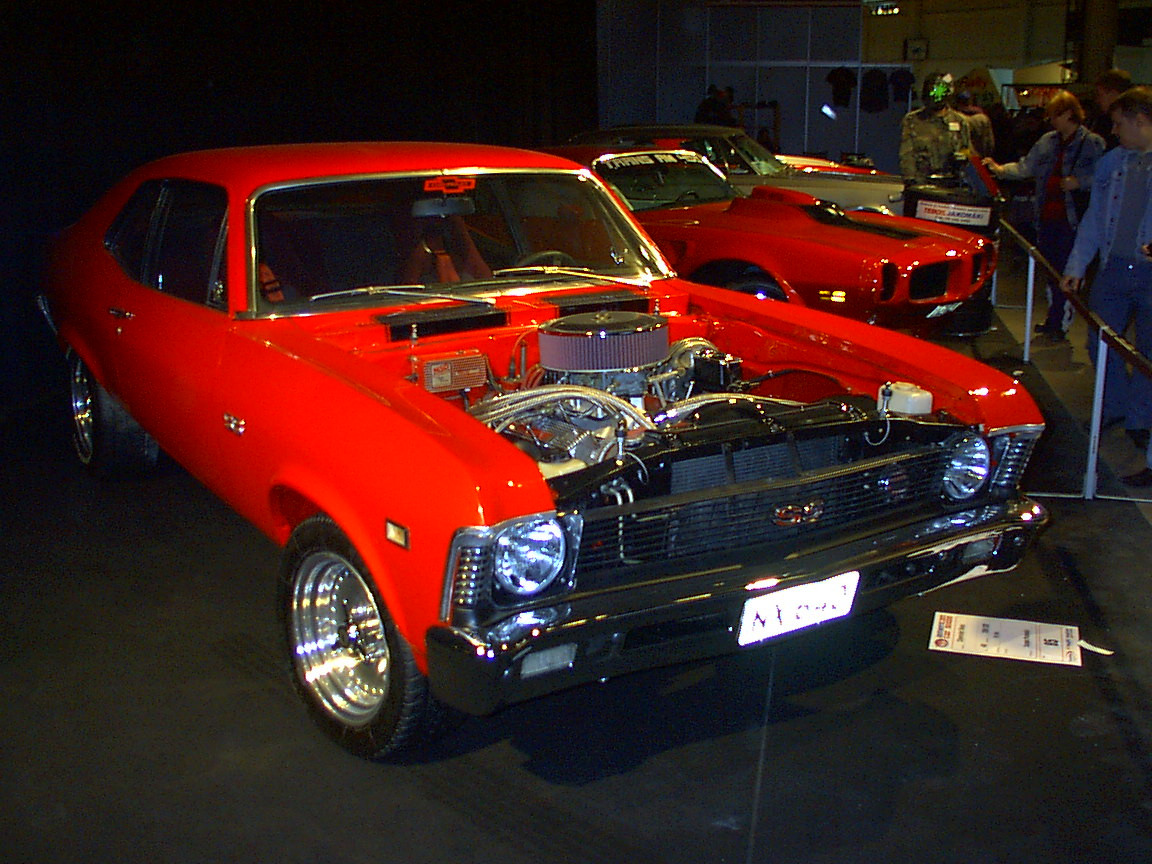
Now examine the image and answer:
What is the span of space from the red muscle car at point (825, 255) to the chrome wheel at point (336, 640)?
154 inches

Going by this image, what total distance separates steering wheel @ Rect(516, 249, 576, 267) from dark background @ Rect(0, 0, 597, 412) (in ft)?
11.6

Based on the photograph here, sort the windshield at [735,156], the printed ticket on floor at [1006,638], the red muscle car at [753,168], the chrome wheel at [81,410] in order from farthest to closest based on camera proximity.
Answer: the windshield at [735,156] → the red muscle car at [753,168] → the chrome wheel at [81,410] → the printed ticket on floor at [1006,638]

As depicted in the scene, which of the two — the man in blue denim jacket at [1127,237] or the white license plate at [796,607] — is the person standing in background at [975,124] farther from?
the white license plate at [796,607]

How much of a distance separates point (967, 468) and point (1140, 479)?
2.24 metres

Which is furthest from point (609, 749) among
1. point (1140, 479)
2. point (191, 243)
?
point (1140, 479)

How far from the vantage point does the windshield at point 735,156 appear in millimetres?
9443

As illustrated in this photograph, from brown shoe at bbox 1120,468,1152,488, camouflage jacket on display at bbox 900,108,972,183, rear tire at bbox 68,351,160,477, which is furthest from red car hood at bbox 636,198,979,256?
camouflage jacket on display at bbox 900,108,972,183

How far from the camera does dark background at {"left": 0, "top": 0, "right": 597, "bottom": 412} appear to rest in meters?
6.70

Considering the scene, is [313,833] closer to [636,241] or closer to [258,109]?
[636,241]

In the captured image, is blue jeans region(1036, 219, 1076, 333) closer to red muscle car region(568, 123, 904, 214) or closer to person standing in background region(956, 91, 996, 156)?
red muscle car region(568, 123, 904, 214)

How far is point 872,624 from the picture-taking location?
368 centimetres

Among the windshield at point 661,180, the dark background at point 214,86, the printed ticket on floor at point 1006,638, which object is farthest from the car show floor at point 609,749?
the windshield at point 661,180

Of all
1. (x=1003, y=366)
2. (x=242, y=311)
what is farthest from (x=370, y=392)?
(x=1003, y=366)

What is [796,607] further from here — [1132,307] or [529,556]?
[1132,307]
